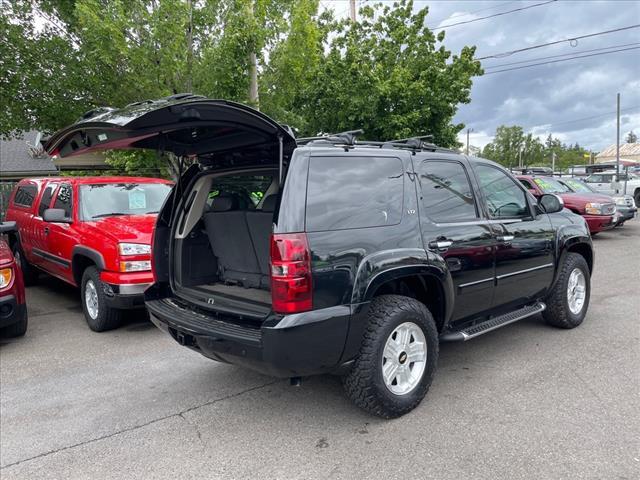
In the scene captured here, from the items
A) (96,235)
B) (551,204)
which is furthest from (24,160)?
(551,204)

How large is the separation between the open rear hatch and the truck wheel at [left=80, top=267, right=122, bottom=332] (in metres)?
1.67

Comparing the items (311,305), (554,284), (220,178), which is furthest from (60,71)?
(554,284)

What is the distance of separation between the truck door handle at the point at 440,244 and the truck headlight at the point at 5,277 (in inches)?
173

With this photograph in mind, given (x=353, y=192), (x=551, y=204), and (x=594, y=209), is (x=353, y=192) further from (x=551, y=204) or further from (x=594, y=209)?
(x=594, y=209)

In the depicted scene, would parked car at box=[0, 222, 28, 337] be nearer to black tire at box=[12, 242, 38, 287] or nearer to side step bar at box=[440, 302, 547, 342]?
black tire at box=[12, 242, 38, 287]

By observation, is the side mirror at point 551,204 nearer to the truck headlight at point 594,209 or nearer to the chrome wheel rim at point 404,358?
the chrome wheel rim at point 404,358

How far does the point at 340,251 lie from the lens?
2951 millimetres

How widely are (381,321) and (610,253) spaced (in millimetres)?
9034

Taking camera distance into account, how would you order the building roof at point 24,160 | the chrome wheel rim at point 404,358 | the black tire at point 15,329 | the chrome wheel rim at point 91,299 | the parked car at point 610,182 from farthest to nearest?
the building roof at point 24,160, the parked car at point 610,182, the chrome wheel rim at point 91,299, the black tire at point 15,329, the chrome wheel rim at point 404,358

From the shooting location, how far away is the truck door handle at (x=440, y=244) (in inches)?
138

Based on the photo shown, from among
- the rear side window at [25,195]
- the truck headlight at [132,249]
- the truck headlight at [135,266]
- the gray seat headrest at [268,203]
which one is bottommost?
the truck headlight at [135,266]

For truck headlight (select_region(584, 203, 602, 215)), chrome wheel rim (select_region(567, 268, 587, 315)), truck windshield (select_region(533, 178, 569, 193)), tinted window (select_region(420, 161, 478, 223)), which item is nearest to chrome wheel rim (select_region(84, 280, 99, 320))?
tinted window (select_region(420, 161, 478, 223))

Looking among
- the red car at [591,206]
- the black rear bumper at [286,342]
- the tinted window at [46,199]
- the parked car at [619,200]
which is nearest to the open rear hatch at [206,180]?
the black rear bumper at [286,342]

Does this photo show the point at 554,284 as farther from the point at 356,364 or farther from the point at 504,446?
the point at 356,364
